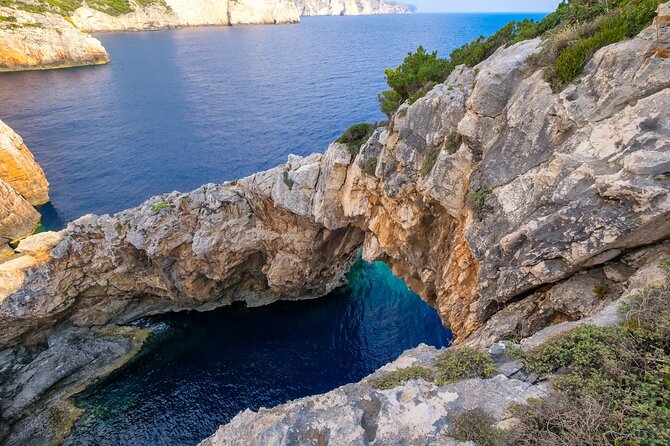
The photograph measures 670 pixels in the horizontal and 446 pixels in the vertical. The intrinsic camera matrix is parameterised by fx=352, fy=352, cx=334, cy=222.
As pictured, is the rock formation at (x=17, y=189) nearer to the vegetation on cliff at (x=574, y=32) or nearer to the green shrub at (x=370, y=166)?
the green shrub at (x=370, y=166)

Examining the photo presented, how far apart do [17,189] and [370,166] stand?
148 ft

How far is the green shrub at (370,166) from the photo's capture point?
21769 mm

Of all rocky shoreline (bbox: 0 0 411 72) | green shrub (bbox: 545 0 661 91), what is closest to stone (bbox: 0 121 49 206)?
green shrub (bbox: 545 0 661 91)

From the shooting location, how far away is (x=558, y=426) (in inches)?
273

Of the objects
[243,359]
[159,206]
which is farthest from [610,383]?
[159,206]

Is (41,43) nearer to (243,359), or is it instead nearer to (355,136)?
(243,359)

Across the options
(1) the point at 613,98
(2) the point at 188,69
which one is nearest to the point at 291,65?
(2) the point at 188,69

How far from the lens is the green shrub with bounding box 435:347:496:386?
9148 millimetres

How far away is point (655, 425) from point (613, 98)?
918 centimetres

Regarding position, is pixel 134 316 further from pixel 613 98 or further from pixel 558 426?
pixel 613 98

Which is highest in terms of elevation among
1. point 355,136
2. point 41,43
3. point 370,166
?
point 41,43

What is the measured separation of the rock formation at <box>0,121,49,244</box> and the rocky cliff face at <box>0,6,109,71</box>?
209 feet

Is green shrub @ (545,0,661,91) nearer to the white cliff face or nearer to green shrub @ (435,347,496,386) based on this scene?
green shrub @ (435,347,496,386)

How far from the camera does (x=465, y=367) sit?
930cm
